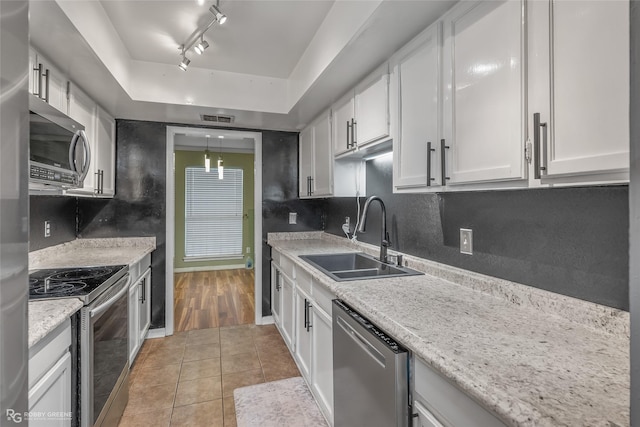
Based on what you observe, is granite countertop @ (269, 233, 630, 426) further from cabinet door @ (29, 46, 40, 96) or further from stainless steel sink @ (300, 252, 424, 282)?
cabinet door @ (29, 46, 40, 96)

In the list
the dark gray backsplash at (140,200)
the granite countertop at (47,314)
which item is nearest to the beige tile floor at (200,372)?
the dark gray backsplash at (140,200)

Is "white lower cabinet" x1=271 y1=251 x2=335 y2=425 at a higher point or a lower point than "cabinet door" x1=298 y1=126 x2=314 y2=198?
lower

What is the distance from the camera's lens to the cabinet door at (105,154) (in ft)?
8.59

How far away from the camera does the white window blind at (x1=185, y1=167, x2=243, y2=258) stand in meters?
6.02

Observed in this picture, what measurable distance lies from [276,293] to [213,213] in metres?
3.36

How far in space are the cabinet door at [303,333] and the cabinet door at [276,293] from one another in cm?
69

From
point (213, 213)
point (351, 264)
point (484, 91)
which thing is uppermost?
point (484, 91)

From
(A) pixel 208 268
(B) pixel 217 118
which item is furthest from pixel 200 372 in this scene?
(A) pixel 208 268

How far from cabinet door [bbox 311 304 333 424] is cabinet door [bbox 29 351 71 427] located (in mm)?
1181

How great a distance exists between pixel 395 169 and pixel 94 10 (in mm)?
1875

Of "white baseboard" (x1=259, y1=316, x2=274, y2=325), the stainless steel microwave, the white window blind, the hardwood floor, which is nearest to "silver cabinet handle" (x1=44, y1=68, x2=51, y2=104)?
the stainless steel microwave

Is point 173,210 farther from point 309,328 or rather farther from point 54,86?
point 309,328

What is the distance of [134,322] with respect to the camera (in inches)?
99.7

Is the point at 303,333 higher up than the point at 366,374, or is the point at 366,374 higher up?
the point at 366,374
